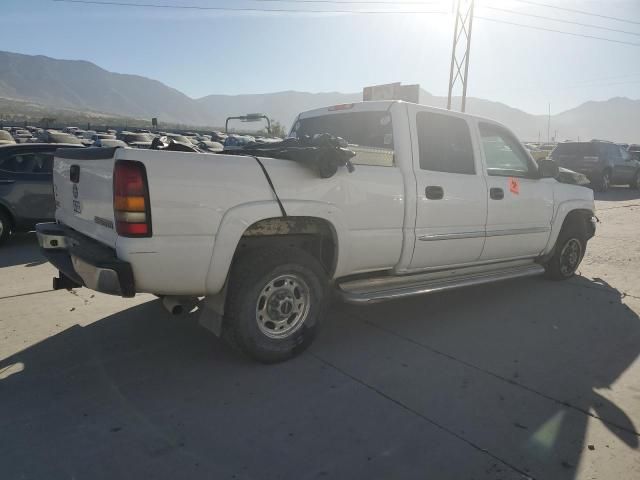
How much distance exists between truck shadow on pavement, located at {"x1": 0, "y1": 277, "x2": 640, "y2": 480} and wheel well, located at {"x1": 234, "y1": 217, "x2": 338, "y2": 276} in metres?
0.78

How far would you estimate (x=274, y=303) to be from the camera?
3514 millimetres

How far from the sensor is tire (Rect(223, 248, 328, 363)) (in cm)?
329

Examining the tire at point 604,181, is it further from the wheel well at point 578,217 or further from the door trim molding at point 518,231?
the door trim molding at point 518,231

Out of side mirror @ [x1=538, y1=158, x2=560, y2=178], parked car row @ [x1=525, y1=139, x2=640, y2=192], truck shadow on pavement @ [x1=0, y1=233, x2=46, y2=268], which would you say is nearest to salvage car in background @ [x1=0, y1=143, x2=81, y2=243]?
truck shadow on pavement @ [x1=0, y1=233, x2=46, y2=268]

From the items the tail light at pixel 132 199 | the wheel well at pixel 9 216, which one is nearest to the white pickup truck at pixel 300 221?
the tail light at pixel 132 199

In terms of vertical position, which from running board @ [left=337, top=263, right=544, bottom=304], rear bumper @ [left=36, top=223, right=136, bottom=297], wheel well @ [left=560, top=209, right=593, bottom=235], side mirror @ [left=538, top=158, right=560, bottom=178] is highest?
side mirror @ [left=538, top=158, right=560, bottom=178]

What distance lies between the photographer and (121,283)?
9.37 ft

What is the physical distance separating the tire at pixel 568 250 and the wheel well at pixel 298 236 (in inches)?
138

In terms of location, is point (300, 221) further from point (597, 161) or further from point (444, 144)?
point (597, 161)

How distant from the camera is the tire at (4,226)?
7191 mm

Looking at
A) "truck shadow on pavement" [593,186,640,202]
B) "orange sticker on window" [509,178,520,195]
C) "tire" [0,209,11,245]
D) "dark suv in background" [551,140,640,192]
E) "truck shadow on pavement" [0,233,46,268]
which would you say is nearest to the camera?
"orange sticker on window" [509,178,520,195]

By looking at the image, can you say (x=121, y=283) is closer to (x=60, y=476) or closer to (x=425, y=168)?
(x=60, y=476)

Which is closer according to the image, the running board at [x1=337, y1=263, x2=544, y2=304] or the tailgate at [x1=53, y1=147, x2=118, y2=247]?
the tailgate at [x1=53, y1=147, x2=118, y2=247]

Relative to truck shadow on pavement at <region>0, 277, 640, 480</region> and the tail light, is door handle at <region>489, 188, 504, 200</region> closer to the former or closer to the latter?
truck shadow on pavement at <region>0, 277, 640, 480</region>
